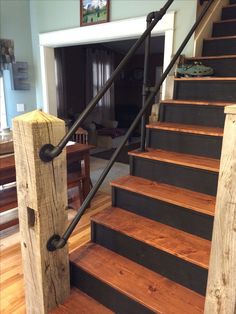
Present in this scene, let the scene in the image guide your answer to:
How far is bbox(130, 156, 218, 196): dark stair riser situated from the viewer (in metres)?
1.54

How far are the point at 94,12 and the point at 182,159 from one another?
7.76ft

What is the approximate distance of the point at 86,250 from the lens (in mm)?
1569

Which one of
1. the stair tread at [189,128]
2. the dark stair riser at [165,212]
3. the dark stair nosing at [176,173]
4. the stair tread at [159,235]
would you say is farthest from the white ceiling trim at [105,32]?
the stair tread at [159,235]

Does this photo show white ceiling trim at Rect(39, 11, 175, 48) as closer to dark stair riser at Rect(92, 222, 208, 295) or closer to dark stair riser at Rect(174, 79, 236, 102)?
dark stair riser at Rect(174, 79, 236, 102)

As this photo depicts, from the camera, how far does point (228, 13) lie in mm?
2682

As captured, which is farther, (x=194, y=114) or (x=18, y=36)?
(x=18, y=36)

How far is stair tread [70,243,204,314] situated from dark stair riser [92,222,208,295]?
0.09 feet

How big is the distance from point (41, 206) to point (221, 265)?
76 cm

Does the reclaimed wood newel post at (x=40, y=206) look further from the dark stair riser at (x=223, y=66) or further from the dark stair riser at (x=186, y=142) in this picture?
the dark stair riser at (x=223, y=66)

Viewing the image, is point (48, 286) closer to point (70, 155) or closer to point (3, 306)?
point (3, 306)

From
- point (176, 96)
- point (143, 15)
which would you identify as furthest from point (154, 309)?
point (143, 15)

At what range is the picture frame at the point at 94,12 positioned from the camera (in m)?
2.99

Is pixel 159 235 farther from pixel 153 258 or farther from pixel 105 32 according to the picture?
pixel 105 32

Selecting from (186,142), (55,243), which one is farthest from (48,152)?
(186,142)
